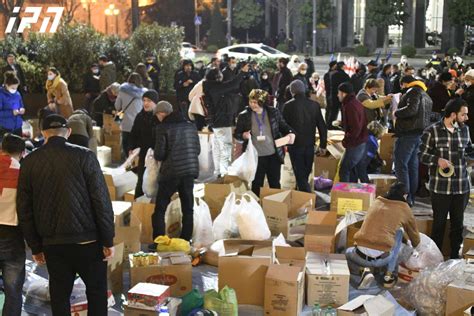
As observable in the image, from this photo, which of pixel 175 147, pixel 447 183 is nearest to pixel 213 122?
pixel 175 147

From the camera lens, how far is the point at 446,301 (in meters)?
5.71

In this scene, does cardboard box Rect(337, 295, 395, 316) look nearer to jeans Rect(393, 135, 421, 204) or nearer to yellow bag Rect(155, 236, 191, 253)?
yellow bag Rect(155, 236, 191, 253)

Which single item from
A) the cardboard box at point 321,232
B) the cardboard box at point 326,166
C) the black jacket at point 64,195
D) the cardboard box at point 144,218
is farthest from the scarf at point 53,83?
the black jacket at point 64,195

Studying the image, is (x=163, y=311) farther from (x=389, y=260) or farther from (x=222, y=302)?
(x=389, y=260)

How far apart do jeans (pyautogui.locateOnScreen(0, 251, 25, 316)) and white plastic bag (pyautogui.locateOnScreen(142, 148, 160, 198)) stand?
251 centimetres

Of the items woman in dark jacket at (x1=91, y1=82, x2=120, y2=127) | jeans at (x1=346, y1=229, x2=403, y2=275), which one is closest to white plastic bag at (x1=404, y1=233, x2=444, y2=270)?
jeans at (x1=346, y1=229, x2=403, y2=275)

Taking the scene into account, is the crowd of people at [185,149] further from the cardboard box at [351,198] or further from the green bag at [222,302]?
the green bag at [222,302]

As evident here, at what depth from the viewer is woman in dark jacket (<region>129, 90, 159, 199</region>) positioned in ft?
26.4

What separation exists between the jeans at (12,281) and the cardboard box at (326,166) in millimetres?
5609

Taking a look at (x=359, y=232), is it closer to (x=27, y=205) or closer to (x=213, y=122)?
(x=27, y=205)

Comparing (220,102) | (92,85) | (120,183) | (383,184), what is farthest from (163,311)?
(92,85)

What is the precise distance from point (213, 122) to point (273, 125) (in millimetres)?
2444

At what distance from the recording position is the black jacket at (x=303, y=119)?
8.67 metres

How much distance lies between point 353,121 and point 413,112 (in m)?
0.69
